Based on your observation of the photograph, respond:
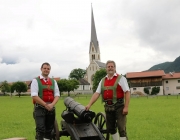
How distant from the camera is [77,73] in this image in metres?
118

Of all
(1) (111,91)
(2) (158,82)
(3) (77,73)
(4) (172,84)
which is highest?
(3) (77,73)

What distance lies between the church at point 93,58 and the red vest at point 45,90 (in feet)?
342

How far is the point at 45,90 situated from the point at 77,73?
113 metres

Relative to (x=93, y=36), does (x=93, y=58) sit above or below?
below

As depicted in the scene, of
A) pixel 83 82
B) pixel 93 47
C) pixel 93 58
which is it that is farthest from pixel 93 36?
pixel 83 82

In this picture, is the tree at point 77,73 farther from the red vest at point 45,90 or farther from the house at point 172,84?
the red vest at point 45,90

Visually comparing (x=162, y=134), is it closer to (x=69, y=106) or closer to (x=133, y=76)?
(x=69, y=106)

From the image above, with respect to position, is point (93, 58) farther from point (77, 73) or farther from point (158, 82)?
point (158, 82)

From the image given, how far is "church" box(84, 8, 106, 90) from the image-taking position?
368ft

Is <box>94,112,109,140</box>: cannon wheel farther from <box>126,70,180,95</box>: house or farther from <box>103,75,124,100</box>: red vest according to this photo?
<box>126,70,180,95</box>: house

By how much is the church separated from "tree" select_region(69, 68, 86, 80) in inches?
98.4

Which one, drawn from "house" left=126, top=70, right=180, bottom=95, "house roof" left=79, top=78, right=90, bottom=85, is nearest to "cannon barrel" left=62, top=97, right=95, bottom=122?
"house" left=126, top=70, right=180, bottom=95

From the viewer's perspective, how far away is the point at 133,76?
68875 mm

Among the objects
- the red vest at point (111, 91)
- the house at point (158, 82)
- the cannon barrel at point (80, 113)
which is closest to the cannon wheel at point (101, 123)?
the cannon barrel at point (80, 113)
